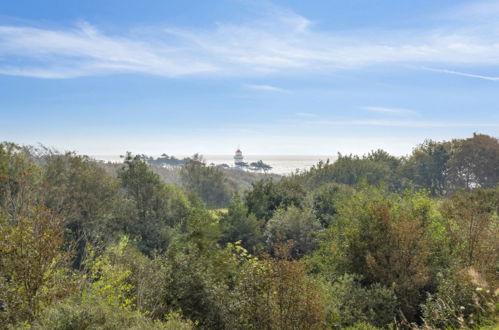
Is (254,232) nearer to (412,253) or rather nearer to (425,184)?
(412,253)

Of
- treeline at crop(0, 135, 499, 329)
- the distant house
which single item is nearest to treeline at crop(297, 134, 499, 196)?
treeline at crop(0, 135, 499, 329)

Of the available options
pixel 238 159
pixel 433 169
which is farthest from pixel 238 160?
pixel 433 169

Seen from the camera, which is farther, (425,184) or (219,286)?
(425,184)

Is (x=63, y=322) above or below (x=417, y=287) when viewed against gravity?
above

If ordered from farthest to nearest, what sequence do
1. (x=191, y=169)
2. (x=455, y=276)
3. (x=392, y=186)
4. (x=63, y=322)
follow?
(x=191, y=169)
(x=392, y=186)
(x=455, y=276)
(x=63, y=322)

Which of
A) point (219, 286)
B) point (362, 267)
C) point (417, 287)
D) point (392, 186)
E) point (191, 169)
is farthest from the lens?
point (191, 169)

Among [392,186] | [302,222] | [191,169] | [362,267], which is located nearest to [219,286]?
[362,267]

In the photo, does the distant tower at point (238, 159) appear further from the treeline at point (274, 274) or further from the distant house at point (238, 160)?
the treeline at point (274, 274)

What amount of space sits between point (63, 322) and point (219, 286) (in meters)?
5.39

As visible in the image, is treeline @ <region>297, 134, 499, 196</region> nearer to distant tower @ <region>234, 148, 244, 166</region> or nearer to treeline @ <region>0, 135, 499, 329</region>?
treeline @ <region>0, 135, 499, 329</region>

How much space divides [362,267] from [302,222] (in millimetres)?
11580

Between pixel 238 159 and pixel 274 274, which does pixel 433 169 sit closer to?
pixel 274 274

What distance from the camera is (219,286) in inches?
498

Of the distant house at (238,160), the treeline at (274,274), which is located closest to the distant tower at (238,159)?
the distant house at (238,160)
